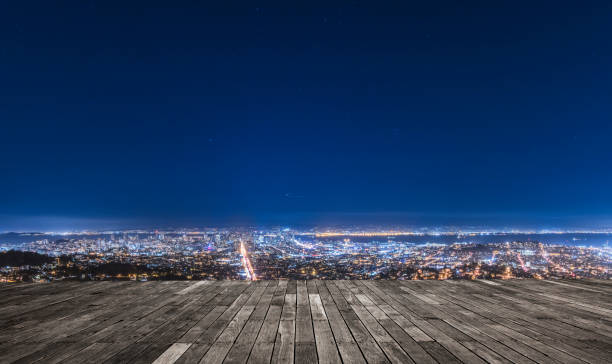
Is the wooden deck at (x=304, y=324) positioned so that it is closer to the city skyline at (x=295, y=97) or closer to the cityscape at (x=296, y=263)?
the cityscape at (x=296, y=263)

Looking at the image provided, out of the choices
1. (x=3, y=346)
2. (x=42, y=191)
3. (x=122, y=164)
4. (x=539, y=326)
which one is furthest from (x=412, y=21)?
(x=42, y=191)

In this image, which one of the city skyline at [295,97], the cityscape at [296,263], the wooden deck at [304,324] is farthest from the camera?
the city skyline at [295,97]

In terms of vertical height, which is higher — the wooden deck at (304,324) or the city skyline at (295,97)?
the city skyline at (295,97)

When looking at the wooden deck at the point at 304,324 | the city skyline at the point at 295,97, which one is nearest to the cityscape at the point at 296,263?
the wooden deck at the point at 304,324

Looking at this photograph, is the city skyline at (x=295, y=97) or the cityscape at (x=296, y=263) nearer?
the cityscape at (x=296, y=263)

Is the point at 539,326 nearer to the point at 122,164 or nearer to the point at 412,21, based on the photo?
the point at 412,21

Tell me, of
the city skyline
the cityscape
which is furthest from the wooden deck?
the city skyline

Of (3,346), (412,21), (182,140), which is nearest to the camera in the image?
(3,346)

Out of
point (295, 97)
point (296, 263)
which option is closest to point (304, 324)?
point (296, 263)

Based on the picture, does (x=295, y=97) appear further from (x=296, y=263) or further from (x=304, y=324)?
(x=304, y=324)
